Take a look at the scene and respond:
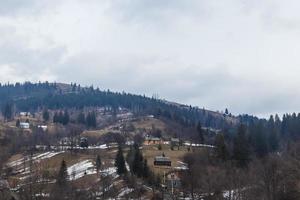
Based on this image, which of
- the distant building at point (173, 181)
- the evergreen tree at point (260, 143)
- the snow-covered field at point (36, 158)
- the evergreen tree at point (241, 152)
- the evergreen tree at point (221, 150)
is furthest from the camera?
the snow-covered field at point (36, 158)

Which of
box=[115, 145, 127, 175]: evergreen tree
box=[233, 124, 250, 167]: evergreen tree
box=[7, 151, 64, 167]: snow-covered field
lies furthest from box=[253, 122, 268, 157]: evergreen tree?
box=[7, 151, 64, 167]: snow-covered field

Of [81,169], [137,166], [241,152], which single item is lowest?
[81,169]

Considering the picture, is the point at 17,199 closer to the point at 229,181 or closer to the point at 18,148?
the point at 229,181

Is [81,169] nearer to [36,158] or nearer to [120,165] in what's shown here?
[120,165]

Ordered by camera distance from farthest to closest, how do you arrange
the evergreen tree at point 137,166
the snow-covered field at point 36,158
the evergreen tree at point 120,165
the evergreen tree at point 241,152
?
1. the snow-covered field at point 36,158
2. the evergreen tree at point 241,152
3. the evergreen tree at point 120,165
4. the evergreen tree at point 137,166

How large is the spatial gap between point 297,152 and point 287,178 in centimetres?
3142

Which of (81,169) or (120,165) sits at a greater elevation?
(120,165)

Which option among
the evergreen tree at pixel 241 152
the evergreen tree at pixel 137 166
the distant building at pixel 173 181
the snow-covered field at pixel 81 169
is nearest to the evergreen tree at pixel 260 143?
the evergreen tree at pixel 241 152

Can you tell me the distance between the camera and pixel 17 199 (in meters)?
101

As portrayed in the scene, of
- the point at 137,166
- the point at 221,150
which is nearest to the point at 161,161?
the point at 221,150

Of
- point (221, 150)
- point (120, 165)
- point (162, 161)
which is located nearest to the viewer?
point (120, 165)

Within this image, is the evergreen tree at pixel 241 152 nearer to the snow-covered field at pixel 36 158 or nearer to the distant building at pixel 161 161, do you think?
the distant building at pixel 161 161

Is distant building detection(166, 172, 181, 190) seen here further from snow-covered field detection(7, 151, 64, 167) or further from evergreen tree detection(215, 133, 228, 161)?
snow-covered field detection(7, 151, 64, 167)

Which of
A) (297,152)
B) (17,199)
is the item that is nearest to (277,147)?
(297,152)
